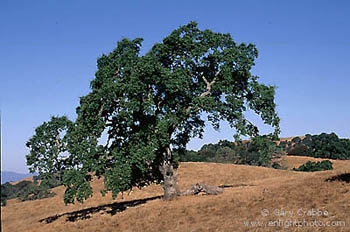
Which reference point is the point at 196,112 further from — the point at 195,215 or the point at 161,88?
the point at 195,215

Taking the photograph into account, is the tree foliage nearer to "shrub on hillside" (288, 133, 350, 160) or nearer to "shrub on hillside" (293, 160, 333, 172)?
"shrub on hillside" (293, 160, 333, 172)

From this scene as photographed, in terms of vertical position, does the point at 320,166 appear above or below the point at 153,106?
below

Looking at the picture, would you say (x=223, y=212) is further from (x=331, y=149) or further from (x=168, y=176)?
(x=331, y=149)

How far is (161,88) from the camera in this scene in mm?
25625

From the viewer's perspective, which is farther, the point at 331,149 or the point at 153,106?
the point at 331,149

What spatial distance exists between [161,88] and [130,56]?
3290mm

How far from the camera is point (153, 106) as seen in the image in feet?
79.9

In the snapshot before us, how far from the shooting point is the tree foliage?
23.5 meters

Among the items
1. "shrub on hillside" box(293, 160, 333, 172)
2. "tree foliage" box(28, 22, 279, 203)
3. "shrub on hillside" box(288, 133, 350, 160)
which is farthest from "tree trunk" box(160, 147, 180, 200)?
"shrub on hillside" box(288, 133, 350, 160)

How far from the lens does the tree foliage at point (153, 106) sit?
76.9ft

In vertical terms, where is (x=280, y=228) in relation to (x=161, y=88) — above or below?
below

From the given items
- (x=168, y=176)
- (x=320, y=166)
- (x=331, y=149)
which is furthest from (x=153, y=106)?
(x=331, y=149)

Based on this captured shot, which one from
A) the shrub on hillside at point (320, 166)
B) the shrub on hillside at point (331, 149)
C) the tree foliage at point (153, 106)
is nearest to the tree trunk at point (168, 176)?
the tree foliage at point (153, 106)

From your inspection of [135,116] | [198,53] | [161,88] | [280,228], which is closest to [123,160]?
[135,116]
